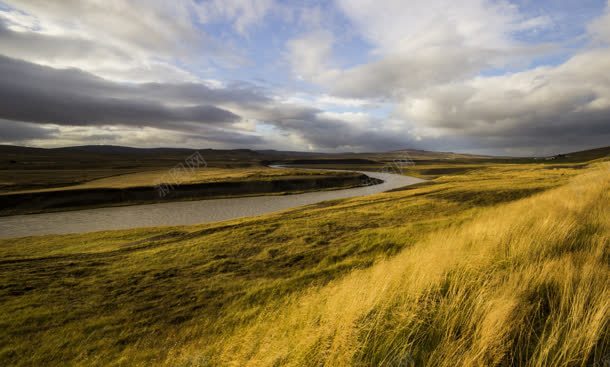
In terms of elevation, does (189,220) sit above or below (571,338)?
below

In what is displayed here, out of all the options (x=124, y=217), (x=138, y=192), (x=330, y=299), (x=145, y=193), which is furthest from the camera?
(x=145, y=193)

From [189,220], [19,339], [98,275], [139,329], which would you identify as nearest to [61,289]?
[98,275]

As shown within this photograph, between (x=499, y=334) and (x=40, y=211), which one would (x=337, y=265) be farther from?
(x=40, y=211)

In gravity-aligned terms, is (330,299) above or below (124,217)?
above

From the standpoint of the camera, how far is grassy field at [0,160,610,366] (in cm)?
336

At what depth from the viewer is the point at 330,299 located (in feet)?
17.0

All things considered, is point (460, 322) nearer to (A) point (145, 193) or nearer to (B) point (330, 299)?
(B) point (330, 299)

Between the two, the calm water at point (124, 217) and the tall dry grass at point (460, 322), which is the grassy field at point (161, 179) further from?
the tall dry grass at point (460, 322)

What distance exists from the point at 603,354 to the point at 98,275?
1606cm

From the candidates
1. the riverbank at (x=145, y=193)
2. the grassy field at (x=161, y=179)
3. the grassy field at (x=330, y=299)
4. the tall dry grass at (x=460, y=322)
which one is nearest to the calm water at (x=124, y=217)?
the riverbank at (x=145, y=193)

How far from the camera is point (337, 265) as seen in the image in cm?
1168

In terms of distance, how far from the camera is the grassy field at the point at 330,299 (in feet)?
11.0

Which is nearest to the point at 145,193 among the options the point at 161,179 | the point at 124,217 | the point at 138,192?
the point at 138,192

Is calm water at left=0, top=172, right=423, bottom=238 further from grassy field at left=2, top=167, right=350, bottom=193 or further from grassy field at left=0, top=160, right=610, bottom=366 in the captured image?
grassy field at left=0, top=160, right=610, bottom=366
